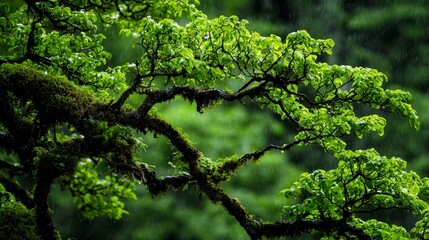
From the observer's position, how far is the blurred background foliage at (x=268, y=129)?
29.4 feet

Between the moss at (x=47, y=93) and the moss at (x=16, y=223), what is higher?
the moss at (x=47, y=93)

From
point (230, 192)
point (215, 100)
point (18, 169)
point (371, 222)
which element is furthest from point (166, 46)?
point (230, 192)

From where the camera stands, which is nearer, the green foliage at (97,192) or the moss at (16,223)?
the moss at (16,223)

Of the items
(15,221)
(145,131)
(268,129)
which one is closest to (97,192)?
(15,221)

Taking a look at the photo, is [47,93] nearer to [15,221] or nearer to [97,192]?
[15,221]

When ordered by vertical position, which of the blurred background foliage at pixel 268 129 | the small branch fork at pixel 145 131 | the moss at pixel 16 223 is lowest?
the blurred background foliage at pixel 268 129

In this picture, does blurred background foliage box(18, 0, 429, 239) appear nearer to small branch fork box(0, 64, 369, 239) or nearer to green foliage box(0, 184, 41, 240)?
green foliage box(0, 184, 41, 240)

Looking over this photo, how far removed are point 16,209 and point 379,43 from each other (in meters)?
7.67

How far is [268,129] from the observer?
31.9ft

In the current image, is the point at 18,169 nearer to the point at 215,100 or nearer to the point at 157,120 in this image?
the point at 157,120

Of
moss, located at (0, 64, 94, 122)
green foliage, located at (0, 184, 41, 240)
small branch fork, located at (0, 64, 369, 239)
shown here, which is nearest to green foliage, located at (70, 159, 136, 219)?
green foliage, located at (0, 184, 41, 240)

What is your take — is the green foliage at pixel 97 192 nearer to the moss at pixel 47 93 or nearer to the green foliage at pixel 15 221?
the green foliage at pixel 15 221

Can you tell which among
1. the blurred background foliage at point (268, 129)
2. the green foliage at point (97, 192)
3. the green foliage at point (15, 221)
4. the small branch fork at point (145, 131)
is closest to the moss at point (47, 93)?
the small branch fork at point (145, 131)

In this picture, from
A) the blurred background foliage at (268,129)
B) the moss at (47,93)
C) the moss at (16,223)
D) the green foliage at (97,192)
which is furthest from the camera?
the blurred background foliage at (268,129)
